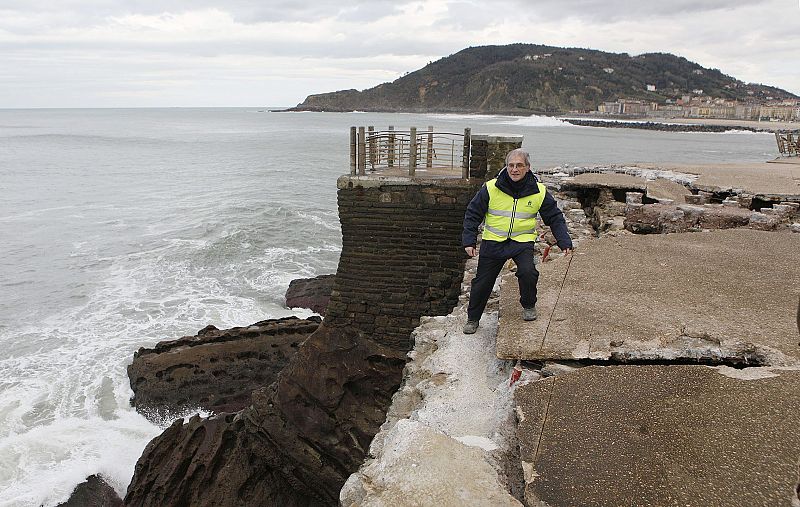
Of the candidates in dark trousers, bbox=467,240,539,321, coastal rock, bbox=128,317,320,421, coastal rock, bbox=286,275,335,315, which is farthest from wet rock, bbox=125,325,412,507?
coastal rock, bbox=286,275,335,315

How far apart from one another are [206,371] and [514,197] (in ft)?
23.0

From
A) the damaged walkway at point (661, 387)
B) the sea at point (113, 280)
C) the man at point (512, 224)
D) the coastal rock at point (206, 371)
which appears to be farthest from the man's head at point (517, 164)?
the sea at point (113, 280)

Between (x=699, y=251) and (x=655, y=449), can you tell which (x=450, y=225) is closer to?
(x=699, y=251)

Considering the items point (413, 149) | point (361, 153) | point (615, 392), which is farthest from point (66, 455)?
point (615, 392)

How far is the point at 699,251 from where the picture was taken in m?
5.67

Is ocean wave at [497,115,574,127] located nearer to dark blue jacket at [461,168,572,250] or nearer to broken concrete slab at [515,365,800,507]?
dark blue jacket at [461,168,572,250]

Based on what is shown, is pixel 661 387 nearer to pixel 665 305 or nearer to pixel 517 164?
pixel 665 305

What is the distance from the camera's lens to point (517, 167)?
406cm

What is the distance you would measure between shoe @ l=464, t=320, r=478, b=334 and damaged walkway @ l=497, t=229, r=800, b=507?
31 cm

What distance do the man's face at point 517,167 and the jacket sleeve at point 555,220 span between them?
32 cm

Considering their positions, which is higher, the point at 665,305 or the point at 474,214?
the point at 474,214

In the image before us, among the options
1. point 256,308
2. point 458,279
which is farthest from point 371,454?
point 256,308

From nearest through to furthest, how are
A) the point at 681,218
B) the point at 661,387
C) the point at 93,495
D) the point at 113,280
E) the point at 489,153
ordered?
the point at 661,387 → the point at 681,218 → the point at 93,495 → the point at 489,153 → the point at 113,280

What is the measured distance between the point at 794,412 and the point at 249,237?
67.3ft
